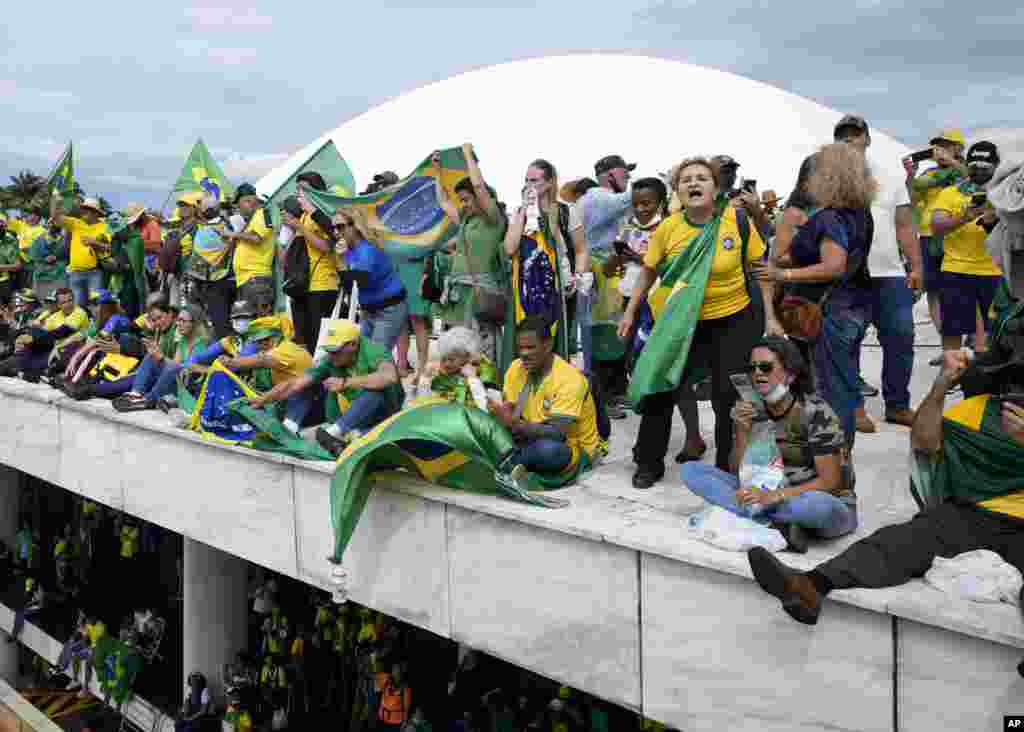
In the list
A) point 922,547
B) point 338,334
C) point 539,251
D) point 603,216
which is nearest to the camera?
point 922,547

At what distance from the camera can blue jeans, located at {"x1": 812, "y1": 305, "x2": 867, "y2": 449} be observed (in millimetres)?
4781

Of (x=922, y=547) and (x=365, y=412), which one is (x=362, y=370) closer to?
(x=365, y=412)

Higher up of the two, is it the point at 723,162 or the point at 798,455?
the point at 723,162

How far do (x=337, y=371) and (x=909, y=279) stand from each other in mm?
3460

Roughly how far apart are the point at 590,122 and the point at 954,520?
43.4m

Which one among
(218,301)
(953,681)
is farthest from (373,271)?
(953,681)

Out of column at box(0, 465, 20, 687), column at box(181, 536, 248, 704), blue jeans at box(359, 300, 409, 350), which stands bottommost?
column at box(0, 465, 20, 687)

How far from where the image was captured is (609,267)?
636 centimetres

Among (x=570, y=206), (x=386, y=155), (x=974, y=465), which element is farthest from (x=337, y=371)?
(x=386, y=155)

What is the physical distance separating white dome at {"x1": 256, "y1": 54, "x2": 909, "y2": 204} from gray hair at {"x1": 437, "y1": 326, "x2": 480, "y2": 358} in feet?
116

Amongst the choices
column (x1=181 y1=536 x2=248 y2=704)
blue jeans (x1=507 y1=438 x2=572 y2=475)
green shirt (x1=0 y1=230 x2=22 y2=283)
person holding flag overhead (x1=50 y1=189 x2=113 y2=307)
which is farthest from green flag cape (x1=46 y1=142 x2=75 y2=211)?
blue jeans (x1=507 y1=438 x2=572 y2=475)

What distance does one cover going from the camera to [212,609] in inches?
352

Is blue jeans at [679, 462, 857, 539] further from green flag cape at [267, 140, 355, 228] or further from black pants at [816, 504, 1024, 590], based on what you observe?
green flag cape at [267, 140, 355, 228]

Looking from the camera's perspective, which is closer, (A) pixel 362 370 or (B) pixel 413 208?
(A) pixel 362 370
